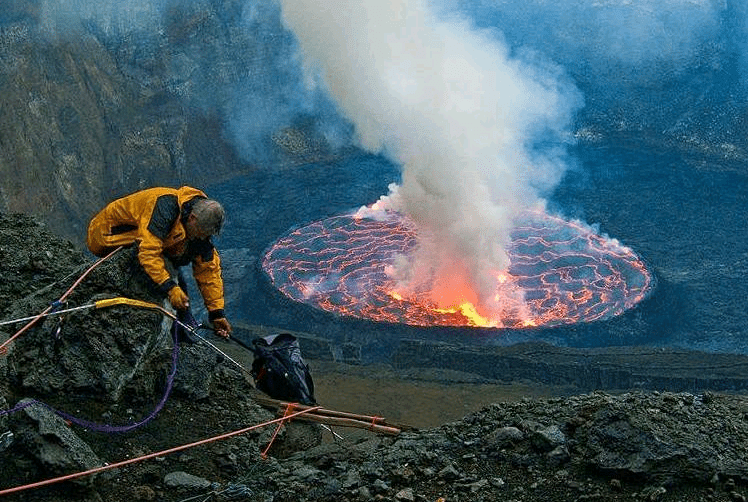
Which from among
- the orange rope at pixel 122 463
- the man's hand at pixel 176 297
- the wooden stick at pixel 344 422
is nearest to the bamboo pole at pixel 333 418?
the wooden stick at pixel 344 422

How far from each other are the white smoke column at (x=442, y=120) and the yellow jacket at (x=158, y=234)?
13.1 m

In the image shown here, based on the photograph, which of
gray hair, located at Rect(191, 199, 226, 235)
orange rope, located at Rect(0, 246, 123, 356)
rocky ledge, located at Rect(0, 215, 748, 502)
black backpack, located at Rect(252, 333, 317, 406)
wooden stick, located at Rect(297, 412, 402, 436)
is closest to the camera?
rocky ledge, located at Rect(0, 215, 748, 502)

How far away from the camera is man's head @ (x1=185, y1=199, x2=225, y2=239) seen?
6398 mm

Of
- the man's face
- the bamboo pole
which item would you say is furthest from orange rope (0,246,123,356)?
the bamboo pole

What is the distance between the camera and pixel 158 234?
636cm

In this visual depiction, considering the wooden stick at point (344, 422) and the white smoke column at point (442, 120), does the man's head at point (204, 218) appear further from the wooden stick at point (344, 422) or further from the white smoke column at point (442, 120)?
the white smoke column at point (442, 120)

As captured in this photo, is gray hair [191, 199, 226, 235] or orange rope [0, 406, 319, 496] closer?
orange rope [0, 406, 319, 496]

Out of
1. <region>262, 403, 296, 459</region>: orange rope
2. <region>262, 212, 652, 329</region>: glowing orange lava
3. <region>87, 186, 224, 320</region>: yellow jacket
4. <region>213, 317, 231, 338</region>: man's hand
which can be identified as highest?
<region>262, 212, 652, 329</region>: glowing orange lava

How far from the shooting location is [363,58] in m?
28.0

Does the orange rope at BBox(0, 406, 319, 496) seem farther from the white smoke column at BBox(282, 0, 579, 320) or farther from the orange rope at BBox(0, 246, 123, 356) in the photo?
the white smoke column at BBox(282, 0, 579, 320)

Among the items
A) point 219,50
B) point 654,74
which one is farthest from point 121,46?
point 654,74

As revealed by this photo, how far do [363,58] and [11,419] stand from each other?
24.4m

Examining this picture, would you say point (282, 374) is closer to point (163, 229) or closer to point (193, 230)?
point (193, 230)

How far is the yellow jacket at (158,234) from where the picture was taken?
20.6 ft
